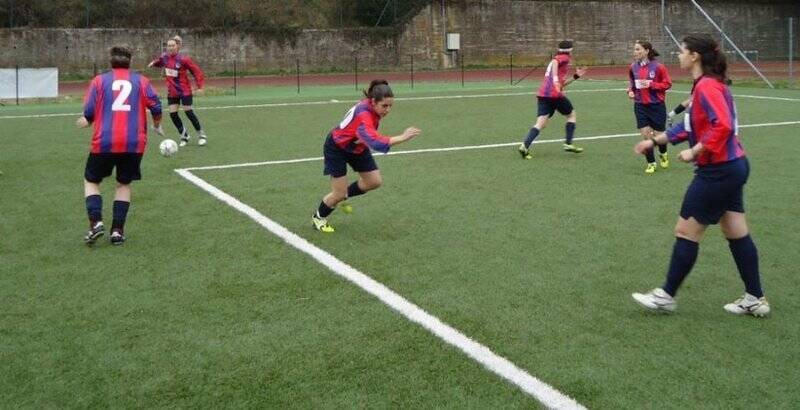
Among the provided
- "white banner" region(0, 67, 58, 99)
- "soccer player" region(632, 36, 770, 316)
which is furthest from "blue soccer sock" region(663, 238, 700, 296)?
"white banner" region(0, 67, 58, 99)

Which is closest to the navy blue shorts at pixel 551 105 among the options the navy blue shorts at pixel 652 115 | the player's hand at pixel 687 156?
the navy blue shorts at pixel 652 115

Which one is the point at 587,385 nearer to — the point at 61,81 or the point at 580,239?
the point at 580,239

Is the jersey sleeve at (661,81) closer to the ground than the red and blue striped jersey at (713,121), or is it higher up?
higher up

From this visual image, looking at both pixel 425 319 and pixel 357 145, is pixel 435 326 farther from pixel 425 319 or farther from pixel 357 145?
pixel 357 145

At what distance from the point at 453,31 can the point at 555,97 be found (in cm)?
3397

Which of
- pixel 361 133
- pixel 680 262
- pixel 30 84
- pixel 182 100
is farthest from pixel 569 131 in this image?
pixel 30 84

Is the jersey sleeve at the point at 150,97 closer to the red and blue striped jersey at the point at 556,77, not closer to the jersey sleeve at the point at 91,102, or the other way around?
the jersey sleeve at the point at 91,102

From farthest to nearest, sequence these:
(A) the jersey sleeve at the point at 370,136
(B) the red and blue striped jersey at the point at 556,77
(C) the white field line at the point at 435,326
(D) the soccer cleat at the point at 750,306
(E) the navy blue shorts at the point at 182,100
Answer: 1. (E) the navy blue shorts at the point at 182,100
2. (B) the red and blue striped jersey at the point at 556,77
3. (A) the jersey sleeve at the point at 370,136
4. (D) the soccer cleat at the point at 750,306
5. (C) the white field line at the point at 435,326

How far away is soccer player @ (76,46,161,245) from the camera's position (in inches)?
303

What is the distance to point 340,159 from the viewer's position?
8148 millimetres

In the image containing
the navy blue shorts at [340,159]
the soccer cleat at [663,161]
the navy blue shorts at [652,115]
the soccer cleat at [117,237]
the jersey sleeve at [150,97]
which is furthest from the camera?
the navy blue shorts at [652,115]

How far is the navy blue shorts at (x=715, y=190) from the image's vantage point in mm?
5230

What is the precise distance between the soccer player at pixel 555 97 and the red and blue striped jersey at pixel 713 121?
7734 mm

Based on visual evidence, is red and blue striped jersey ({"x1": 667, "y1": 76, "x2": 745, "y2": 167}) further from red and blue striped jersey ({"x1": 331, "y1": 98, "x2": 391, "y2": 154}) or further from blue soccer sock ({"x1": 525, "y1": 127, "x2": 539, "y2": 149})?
blue soccer sock ({"x1": 525, "y1": 127, "x2": 539, "y2": 149})
